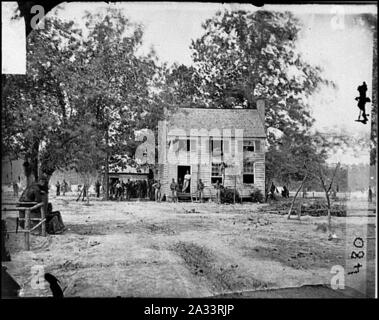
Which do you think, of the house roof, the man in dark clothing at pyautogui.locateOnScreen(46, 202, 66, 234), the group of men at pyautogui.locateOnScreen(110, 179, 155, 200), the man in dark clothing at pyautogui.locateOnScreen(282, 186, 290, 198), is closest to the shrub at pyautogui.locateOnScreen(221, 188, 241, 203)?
the man in dark clothing at pyautogui.locateOnScreen(282, 186, 290, 198)

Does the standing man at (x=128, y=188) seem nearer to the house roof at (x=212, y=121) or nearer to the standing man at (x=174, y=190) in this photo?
the standing man at (x=174, y=190)

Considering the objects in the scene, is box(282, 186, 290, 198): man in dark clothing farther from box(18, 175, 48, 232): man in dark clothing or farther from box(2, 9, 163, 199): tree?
box(18, 175, 48, 232): man in dark clothing

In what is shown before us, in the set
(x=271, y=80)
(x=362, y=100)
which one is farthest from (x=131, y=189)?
(x=362, y=100)

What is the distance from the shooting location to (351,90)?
3783 mm

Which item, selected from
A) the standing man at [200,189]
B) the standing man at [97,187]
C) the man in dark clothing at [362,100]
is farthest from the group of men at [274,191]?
the standing man at [97,187]

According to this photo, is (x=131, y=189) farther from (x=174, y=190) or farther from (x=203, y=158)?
(x=203, y=158)

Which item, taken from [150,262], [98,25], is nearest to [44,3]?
[98,25]

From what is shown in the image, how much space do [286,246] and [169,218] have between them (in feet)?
3.48

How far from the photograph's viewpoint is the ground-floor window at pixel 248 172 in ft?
12.4

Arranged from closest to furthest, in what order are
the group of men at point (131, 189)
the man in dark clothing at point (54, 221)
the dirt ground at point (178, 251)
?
the dirt ground at point (178, 251) → the man in dark clothing at point (54, 221) → the group of men at point (131, 189)

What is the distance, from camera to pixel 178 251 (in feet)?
12.1

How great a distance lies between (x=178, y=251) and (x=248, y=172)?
92 cm

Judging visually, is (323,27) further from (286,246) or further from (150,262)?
(150,262)
